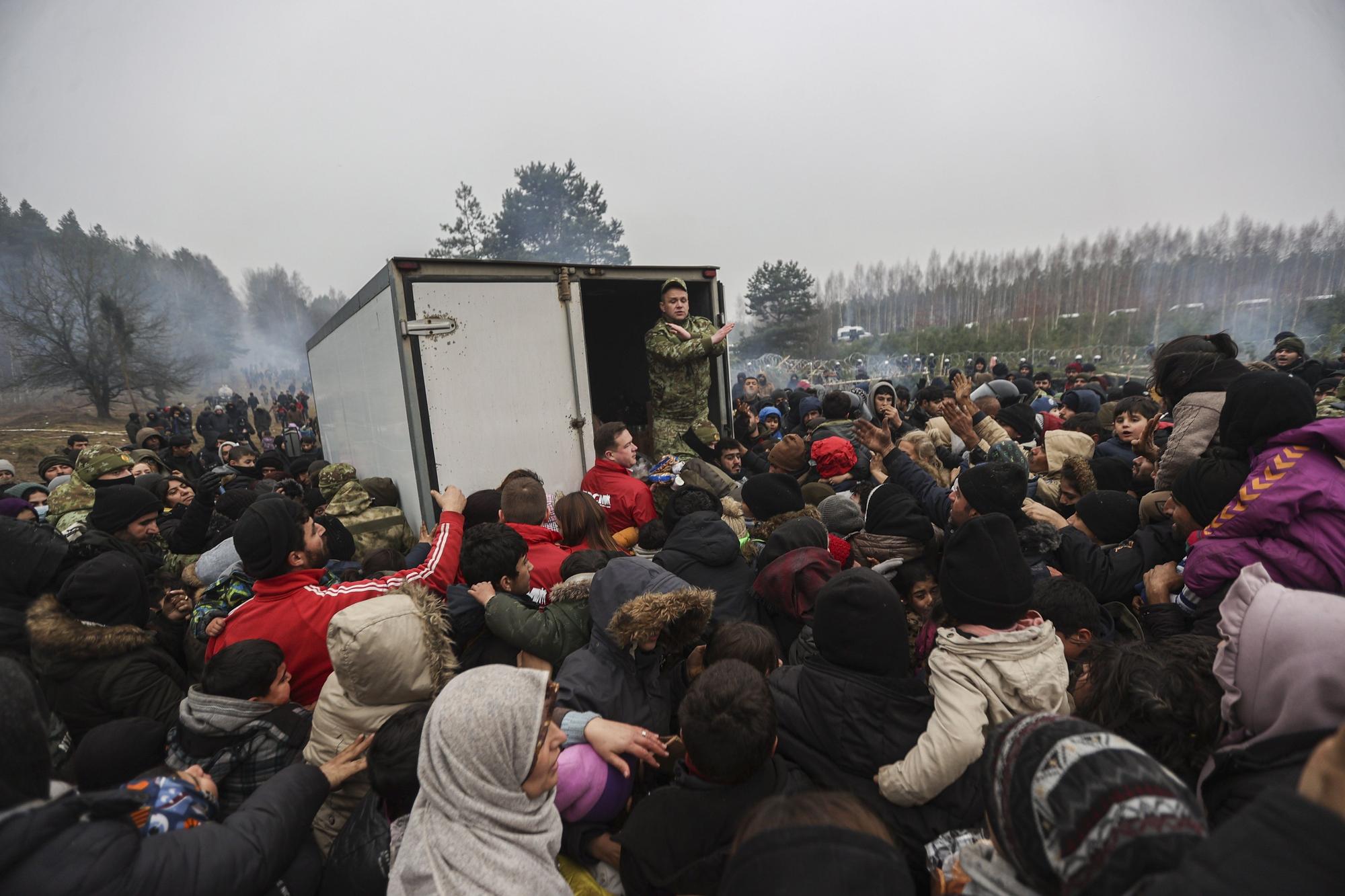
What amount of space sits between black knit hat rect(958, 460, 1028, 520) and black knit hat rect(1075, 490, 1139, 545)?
64 cm

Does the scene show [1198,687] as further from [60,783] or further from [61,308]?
[61,308]

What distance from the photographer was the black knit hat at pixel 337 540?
433cm

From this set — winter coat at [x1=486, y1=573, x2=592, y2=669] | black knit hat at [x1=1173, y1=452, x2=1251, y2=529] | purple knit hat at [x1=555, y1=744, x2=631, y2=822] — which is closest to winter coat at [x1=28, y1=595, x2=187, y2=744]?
winter coat at [x1=486, y1=573, x2=592, y2=669]

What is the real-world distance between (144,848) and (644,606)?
1475mm

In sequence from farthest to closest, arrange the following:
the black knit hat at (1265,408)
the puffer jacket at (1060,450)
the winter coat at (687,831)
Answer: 1. the puffer jacket at (1060,450)
2. the black knit hat at (1265,408)
3. the winter coat at (687,831)

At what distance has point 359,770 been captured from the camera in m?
1.95

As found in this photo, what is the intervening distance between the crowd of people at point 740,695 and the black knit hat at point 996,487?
19 mm

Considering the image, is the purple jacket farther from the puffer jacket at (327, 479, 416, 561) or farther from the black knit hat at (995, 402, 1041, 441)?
the puffer jacket at (327, 479, 416, 561)

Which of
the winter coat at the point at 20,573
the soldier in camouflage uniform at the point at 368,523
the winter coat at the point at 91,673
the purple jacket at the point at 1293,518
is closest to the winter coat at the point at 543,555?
the winter coat at the point at 91,673

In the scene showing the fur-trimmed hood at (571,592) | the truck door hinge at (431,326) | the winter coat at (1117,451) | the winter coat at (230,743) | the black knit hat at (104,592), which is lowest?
the winter coat at (230,743)

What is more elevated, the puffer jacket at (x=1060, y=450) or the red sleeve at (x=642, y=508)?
the puffer jacket at (x=1060, y=450)

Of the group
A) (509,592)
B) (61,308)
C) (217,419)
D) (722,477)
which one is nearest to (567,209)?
(217,419)

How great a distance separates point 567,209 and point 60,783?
3954cm

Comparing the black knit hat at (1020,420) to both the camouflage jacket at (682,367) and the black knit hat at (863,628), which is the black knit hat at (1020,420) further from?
the black knit hat at (863,628)
